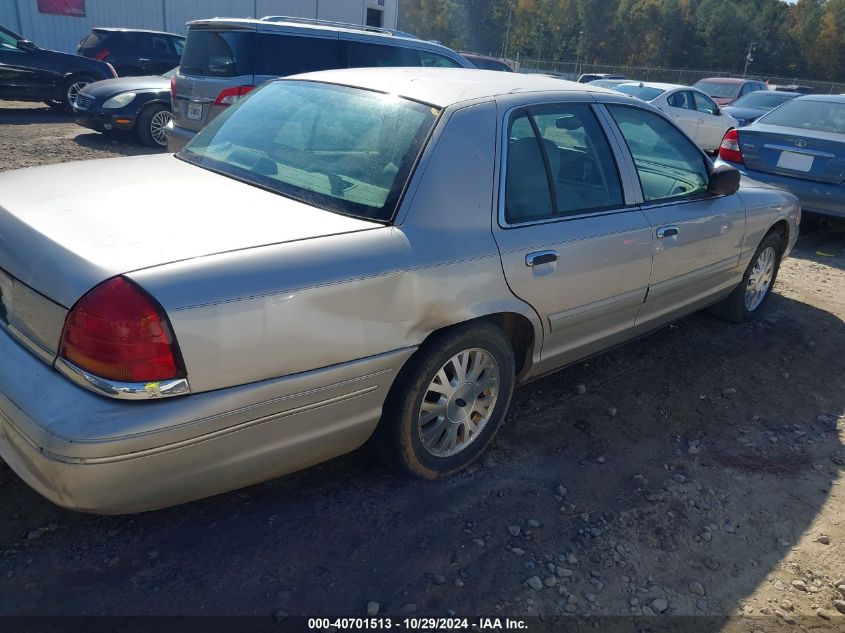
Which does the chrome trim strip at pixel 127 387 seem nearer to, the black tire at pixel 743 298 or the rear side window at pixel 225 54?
the black tire at pixel 743 298

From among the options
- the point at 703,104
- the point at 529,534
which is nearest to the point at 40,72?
the point at 703,104

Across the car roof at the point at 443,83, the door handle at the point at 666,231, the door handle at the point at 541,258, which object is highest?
the car roof at the point at 443,83

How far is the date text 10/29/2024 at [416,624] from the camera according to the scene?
2.30 metres

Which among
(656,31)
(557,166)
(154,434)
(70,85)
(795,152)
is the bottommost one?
(70,85)

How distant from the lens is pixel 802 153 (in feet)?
24.1

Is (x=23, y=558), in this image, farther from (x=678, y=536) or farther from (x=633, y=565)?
(x=678, y=536)

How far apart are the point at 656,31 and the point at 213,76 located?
72.2 metres

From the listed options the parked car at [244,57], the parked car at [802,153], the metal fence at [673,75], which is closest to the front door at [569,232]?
the parked car at [802,153]

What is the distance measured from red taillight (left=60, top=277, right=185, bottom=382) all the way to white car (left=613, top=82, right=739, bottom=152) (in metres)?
12.1

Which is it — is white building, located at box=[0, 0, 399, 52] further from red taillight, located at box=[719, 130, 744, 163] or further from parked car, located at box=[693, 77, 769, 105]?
red taillight, located at box=[719, 130, 744, 163]

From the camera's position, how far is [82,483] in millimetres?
2070

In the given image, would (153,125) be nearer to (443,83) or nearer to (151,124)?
(151,124)

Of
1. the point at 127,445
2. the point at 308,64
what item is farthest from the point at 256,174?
the point at 308,64

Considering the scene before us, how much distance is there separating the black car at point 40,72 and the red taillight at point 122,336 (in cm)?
1255
